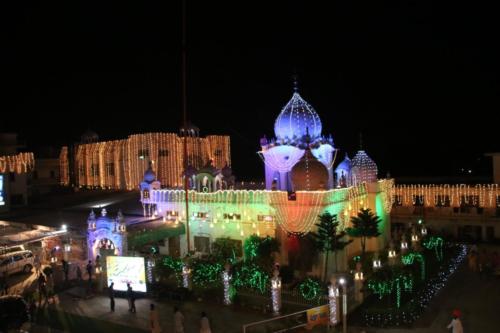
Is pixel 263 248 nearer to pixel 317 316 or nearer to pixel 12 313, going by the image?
pixel 317 316

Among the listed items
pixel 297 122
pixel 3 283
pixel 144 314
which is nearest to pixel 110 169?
pixel 3 283

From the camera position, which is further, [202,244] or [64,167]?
[64,167]

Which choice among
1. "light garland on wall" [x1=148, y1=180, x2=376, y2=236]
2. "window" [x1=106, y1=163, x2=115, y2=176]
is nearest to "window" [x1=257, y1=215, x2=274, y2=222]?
"light garland on wall" [x1=148, y1=180, x2=376, y2=236]

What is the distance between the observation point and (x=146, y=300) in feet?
63.9

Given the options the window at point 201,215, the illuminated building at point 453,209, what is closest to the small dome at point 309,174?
the window at point 201,215

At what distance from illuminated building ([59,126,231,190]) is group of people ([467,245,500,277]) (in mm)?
19739

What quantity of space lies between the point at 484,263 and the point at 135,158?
2751 centimetres

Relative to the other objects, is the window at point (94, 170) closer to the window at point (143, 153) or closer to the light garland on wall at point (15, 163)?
the window at point (143, 153)

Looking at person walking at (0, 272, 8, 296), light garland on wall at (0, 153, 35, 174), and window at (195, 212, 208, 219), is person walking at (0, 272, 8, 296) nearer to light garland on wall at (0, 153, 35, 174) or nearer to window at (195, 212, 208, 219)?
window at (195, 212, 208, 219)

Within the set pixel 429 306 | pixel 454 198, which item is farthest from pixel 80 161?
pixel 429 306

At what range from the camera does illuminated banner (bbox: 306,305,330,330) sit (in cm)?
1605

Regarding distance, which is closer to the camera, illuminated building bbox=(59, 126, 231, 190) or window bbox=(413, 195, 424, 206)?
window bbox=(413, 195, 424, 206)

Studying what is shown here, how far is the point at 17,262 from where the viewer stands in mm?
23484

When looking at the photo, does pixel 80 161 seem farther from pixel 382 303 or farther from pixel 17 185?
pixel 382 303
